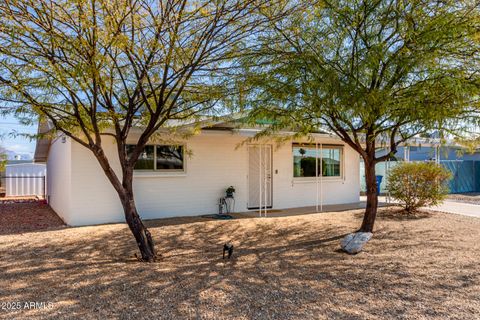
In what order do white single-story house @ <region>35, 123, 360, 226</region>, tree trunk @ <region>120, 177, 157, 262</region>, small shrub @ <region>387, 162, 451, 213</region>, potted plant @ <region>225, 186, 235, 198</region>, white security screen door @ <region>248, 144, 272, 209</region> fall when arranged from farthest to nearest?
white security screen door @ <region>248, 144, 272, 209</region>, potted plant @ <region>225, 186, 235, 198</region>, small shrub @ <region>387, 162, 451, 213</region>, white single-story house @ <region>35, 123, 360, 226</region>, tree trunk @ <region>120, 177, 157, 262</region>

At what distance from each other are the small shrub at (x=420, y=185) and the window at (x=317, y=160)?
2482 mm

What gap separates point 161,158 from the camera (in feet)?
31.5

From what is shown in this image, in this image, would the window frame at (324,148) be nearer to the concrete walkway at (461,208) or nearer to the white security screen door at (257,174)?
the white security screen door at (257,174)

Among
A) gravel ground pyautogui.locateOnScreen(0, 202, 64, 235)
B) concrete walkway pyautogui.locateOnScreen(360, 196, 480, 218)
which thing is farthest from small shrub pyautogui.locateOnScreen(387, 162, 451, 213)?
gravel ground pyautogui.locateOnScreen(0, 202, 64, 235)

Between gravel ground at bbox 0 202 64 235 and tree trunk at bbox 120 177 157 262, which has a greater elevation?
tree trunk at bbox 120 177 157 262

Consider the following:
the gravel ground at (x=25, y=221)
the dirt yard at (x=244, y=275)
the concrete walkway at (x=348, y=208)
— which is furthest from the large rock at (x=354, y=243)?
the gravel ground at (x=25, y=221)

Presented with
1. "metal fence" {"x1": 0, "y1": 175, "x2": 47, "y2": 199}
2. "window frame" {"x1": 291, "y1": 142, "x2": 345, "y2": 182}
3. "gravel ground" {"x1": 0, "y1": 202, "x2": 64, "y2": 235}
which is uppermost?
"window frame" {"x1": 291, "y1": 142, "x2": 345, "y2": 182}

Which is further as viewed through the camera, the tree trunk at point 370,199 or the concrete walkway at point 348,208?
the concrete walkway at point 348,208

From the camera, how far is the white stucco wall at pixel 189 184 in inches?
335

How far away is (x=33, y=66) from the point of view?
498 centimetres

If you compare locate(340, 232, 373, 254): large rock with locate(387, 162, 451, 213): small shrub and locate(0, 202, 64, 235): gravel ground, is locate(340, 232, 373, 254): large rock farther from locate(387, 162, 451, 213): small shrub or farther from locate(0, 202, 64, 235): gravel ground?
locate(0, 202, 64, 235): gravel ground

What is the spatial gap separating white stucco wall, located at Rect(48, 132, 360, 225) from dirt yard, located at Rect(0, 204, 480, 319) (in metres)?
1.03

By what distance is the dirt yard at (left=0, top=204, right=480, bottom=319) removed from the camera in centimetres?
359

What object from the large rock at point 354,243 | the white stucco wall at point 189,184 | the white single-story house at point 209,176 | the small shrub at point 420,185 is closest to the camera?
the large rock at point 354,243
